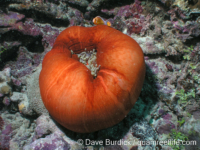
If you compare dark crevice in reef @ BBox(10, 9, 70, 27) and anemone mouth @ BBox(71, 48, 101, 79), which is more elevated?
dark crevice in reef @ BBox(10, 9, 70, 27)

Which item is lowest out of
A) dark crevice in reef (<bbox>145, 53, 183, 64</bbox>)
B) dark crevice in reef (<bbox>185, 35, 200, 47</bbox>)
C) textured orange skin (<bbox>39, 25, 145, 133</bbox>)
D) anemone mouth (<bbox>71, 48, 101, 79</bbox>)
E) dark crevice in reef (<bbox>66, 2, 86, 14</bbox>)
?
textured orange skin (<bbox>39, 25, 145, 133</bbox>)

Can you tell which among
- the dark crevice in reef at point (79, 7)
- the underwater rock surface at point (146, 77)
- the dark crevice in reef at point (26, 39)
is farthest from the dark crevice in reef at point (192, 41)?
the dark crevice in reef at point (26, 39)

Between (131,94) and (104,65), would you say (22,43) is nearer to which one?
(104,65)

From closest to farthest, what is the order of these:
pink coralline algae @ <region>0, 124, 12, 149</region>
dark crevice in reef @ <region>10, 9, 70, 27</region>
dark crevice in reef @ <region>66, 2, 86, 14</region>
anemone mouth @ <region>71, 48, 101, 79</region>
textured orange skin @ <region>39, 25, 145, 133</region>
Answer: textured orange skin @ <region>39, 25, 145, 133</region>, anemone mouth @ <region>71, 48, 101, 79</region>, pink coralline algae @ <region>0, 124, 12, 149</region>, dark crevice in reef @ <region>10, 9, 70, 27</region>, dark crevice in reef @ <region>66, 2, 86, 14</region>

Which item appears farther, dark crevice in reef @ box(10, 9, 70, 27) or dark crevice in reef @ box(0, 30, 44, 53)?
dark crevice in reef @ box(10, 9, 70, 27)

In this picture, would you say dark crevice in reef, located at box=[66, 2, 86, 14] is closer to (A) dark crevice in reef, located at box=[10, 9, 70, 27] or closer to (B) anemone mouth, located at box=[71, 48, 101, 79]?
(A) dark crevice in reef, located at box=[10, 9, 70, 27]

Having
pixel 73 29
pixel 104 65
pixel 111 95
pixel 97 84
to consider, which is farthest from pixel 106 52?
pixel 73 29

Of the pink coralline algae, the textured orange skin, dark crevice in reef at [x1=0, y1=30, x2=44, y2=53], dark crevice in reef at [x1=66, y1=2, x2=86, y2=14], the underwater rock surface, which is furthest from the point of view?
dark crevice in reef at [x1=66, y1=2, x2=86, y2=14]

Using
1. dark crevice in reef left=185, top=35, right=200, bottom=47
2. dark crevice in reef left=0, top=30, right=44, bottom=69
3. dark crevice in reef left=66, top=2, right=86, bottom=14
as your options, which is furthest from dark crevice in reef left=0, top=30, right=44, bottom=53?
dark crevice in reef left=185, top=35, right=200, bottom=47
